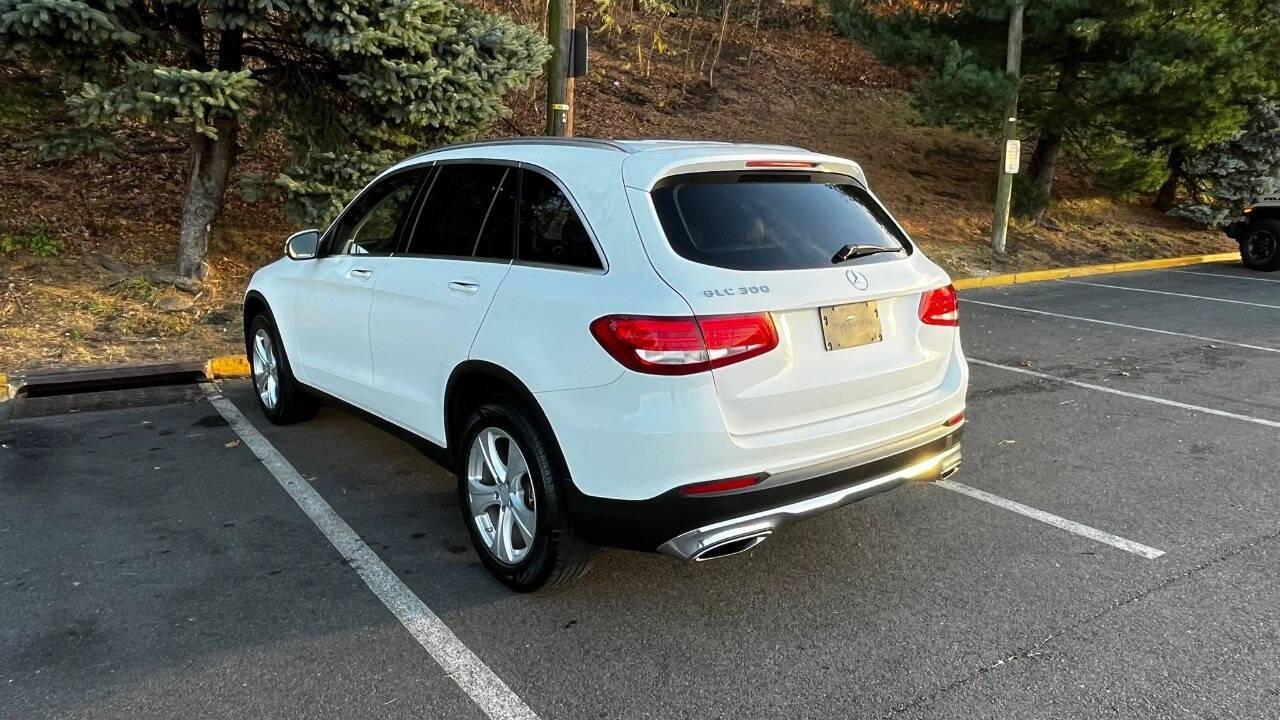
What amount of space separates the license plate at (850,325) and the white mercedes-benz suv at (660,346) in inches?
0.5

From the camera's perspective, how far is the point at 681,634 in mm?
3162

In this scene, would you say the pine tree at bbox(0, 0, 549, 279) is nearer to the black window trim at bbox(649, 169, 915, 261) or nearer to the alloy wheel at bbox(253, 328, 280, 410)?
the alloy wheel at bbox(253, 328, 280, 410)

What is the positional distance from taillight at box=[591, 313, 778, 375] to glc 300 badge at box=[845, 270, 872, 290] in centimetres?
53

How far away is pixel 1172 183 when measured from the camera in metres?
18.1

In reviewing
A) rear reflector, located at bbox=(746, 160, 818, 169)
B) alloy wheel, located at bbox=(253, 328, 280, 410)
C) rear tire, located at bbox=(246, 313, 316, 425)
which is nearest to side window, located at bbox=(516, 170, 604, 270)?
rear reflector, located at bbox=(746, 160, 818, 169)

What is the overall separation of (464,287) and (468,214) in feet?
1.39

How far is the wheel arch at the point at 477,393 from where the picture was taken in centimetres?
314

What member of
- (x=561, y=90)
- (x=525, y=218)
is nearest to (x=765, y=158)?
(x=525, y=218)

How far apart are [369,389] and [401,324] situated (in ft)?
1.75

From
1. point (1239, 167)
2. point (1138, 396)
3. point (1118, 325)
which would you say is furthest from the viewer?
point (1239, 167)

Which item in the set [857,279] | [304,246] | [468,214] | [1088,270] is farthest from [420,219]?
[1088,270]

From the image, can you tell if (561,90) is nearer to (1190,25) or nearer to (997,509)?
(997,509)

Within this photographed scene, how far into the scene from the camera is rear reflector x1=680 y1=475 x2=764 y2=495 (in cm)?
285

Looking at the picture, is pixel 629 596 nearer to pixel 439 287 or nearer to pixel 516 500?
pixel 516 500
